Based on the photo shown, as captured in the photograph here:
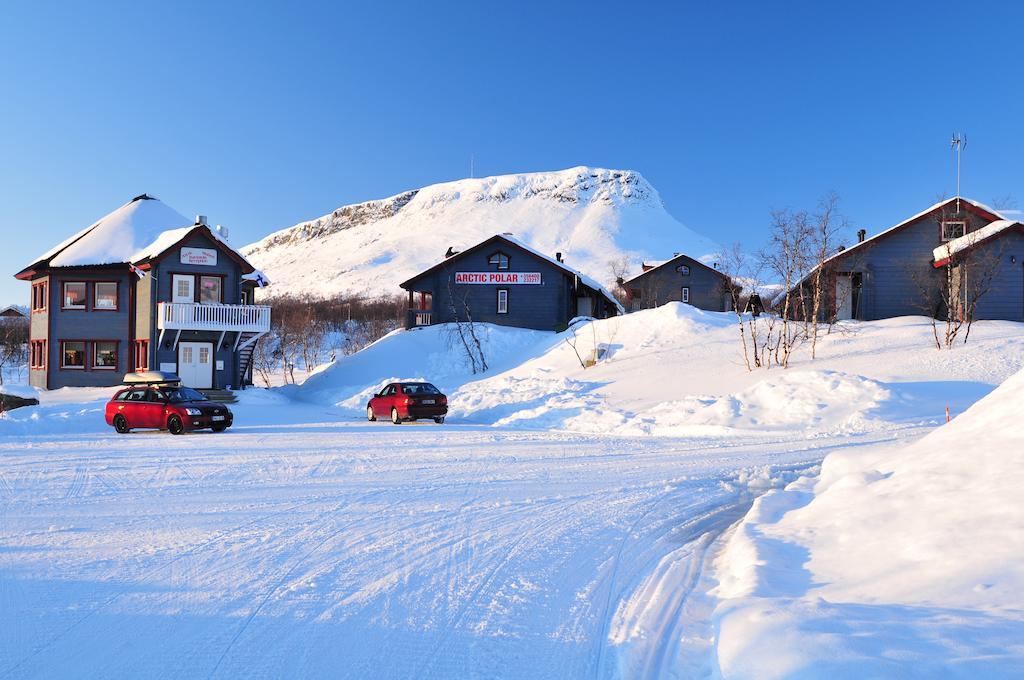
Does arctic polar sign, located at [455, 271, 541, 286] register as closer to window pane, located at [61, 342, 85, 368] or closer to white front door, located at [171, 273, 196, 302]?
white front door, located at [171, 273, 196, 302]

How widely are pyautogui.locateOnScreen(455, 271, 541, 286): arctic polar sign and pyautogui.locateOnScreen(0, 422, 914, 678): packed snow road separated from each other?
32.5 metres

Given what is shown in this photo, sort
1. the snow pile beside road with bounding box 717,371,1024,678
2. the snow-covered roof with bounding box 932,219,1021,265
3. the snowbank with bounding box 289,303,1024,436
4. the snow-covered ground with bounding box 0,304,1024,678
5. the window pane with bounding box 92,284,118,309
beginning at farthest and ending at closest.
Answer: the window pane with bounding box 92,284,118,309 < the snow-covered roof with bounding box 932,219,1021,265 < the snowbank with bounding box 289,303,1024,436 < the snow-covered ground with bounding box 0,304,1024,678 < the snow pile beside road with bounding box 717,371,1024,678

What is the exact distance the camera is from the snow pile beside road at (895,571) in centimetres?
420

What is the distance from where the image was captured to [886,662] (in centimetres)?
406

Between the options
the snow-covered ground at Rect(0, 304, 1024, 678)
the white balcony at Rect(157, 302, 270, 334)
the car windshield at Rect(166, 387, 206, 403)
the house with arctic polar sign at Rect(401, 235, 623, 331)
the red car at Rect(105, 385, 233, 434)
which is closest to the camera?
the snow-covered ground at Rect(0, 304, 1024, 678)

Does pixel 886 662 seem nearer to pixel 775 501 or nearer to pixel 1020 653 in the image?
pixel 1020 653

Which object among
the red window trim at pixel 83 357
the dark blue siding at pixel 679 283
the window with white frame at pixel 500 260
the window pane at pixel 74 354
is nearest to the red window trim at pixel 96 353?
the red window trim at pixel 83 357

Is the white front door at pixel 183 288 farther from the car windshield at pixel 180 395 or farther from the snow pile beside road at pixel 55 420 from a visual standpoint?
the car windshield at pixel 180 395

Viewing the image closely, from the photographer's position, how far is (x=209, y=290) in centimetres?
3384

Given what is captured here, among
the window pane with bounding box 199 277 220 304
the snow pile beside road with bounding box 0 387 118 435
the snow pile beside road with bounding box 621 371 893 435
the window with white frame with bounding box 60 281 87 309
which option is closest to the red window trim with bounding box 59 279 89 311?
the window with white frame with bounding box 60 281 87 309

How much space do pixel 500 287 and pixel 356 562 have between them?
3960 centimetres

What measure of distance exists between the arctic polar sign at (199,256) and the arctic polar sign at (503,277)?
1634 cm

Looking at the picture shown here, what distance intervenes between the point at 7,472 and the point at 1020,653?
13.9 m

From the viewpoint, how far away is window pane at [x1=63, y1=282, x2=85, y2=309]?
111 feet
